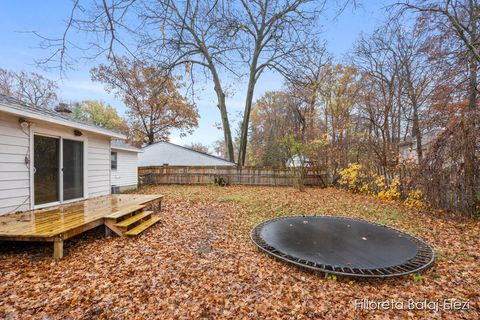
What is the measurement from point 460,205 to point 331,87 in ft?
24.3

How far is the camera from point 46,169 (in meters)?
4.36

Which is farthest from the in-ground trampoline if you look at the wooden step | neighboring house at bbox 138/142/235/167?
neighboring house at bbox 138/142/235/167

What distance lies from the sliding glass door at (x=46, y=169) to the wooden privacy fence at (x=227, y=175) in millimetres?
6863

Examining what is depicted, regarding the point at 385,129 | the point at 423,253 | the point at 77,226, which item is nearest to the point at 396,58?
the point at 385,129

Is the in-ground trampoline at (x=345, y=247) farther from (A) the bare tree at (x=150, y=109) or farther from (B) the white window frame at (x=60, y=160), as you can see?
(A) the bare tree at (x=150, y=109)

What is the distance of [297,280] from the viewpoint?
8.11ft

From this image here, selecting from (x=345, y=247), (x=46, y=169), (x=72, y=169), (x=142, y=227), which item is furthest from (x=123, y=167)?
(x=345, y=247)

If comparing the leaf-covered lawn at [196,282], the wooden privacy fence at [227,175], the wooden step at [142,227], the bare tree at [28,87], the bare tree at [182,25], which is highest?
the bare tree at [28,87]

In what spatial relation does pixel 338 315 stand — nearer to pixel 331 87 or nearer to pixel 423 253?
pixel 423 253

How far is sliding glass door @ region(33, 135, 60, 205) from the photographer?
418 centimetres

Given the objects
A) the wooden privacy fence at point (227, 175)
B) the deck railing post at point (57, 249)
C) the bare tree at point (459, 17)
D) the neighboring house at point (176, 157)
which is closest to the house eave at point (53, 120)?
the deck railing post at point (57, 249)

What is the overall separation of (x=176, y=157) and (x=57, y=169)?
999cm

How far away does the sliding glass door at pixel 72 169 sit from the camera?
15.6 ft

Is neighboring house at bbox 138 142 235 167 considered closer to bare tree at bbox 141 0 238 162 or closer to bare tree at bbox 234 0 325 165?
bare tree at bbox 234 0 325 165
